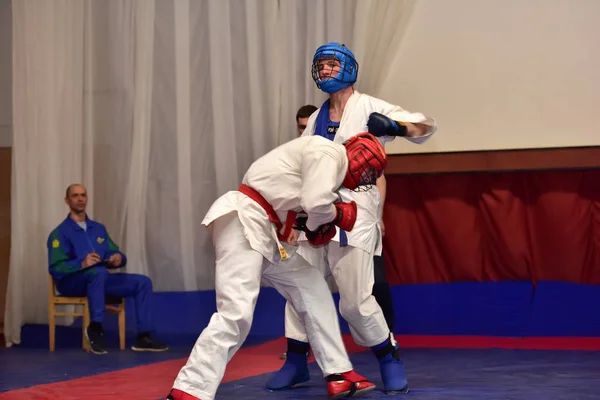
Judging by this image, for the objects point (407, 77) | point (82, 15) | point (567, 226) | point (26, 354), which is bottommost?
point (26, 354)

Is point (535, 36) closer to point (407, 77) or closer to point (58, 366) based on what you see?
point (407, 77)

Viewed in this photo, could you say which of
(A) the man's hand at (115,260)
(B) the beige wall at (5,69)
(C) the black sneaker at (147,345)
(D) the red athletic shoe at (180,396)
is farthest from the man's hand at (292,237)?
(B) the beige wall at (5,69)

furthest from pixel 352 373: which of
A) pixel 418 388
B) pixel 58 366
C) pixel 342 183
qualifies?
pixel 58 366

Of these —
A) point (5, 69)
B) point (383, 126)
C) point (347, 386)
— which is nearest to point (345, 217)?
point (383, 126)

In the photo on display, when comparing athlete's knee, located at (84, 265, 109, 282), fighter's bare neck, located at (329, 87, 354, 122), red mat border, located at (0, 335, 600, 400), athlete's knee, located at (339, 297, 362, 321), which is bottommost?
red mat border, located at (0, 335, 600, 400)

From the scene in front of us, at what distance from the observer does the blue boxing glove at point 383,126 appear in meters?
3.83

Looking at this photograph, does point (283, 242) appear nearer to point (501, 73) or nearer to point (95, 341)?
point (95, 341)

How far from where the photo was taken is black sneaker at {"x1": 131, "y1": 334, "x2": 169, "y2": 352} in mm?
5859

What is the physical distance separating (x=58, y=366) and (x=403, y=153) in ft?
8.78

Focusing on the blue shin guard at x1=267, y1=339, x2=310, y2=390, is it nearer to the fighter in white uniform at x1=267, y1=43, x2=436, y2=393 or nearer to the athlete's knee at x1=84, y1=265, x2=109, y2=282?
the fighter in white uniform at x1=267, y1=43, x2=436, y2=393

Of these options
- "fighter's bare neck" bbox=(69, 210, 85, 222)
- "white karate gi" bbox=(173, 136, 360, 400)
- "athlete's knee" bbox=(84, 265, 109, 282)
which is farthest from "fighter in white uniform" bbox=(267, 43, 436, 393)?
"fighter's bare neck" bbox=(69, 210, 85, 222)

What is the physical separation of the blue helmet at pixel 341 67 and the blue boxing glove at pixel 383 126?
0.86 feet

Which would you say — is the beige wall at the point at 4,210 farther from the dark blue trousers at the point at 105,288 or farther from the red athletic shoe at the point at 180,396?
the red athletic shoe at the point at 180,396

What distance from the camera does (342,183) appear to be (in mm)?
3537
